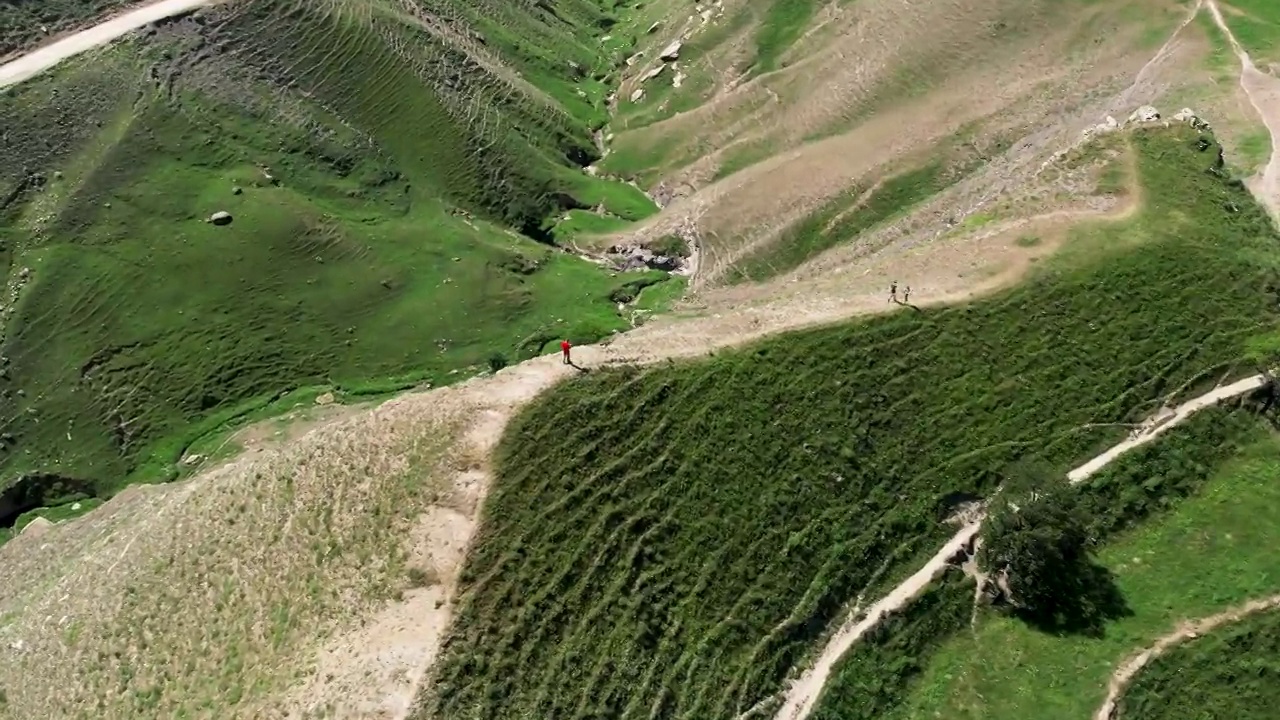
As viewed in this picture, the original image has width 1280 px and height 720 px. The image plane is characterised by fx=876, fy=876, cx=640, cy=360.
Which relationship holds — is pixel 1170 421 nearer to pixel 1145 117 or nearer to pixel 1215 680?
pixel 1215 680

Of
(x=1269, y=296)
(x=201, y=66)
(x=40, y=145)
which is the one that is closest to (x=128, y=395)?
(x=40, y=145)

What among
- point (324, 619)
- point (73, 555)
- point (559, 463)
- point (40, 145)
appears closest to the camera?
point (324, 619)

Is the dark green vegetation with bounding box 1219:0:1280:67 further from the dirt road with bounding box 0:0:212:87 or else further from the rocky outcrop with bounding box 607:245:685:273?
the dirt road with bounding box 0:0:212:87

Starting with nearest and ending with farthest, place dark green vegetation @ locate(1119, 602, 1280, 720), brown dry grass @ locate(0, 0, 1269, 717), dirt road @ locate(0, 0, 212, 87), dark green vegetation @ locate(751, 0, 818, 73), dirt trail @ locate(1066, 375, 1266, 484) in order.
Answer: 1. brown dry grass @ locate(0, 0, 1269, 717)
2. dark green vegetation @ locate(1119, 602, 1280, 720)
3. dirt trail @ locate(1066, 375, 1266, 484)
4. dirt road @ locate(0, 0, 212, 87)
5. dark green vegetation @ locate(751, 0, 818, 73)

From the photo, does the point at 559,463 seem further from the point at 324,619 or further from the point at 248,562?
the point at 248,562

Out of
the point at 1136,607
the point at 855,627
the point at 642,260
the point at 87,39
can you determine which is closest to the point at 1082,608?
the point at 1136,607

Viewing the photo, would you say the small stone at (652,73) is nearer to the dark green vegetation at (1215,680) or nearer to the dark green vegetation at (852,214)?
the dark green vegetation at (852,214)

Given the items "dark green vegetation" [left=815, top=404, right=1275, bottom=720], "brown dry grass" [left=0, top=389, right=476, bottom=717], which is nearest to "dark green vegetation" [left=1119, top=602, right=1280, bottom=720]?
"dark green vegetation" [left=815, top=404, right=1275, bottom=720]
